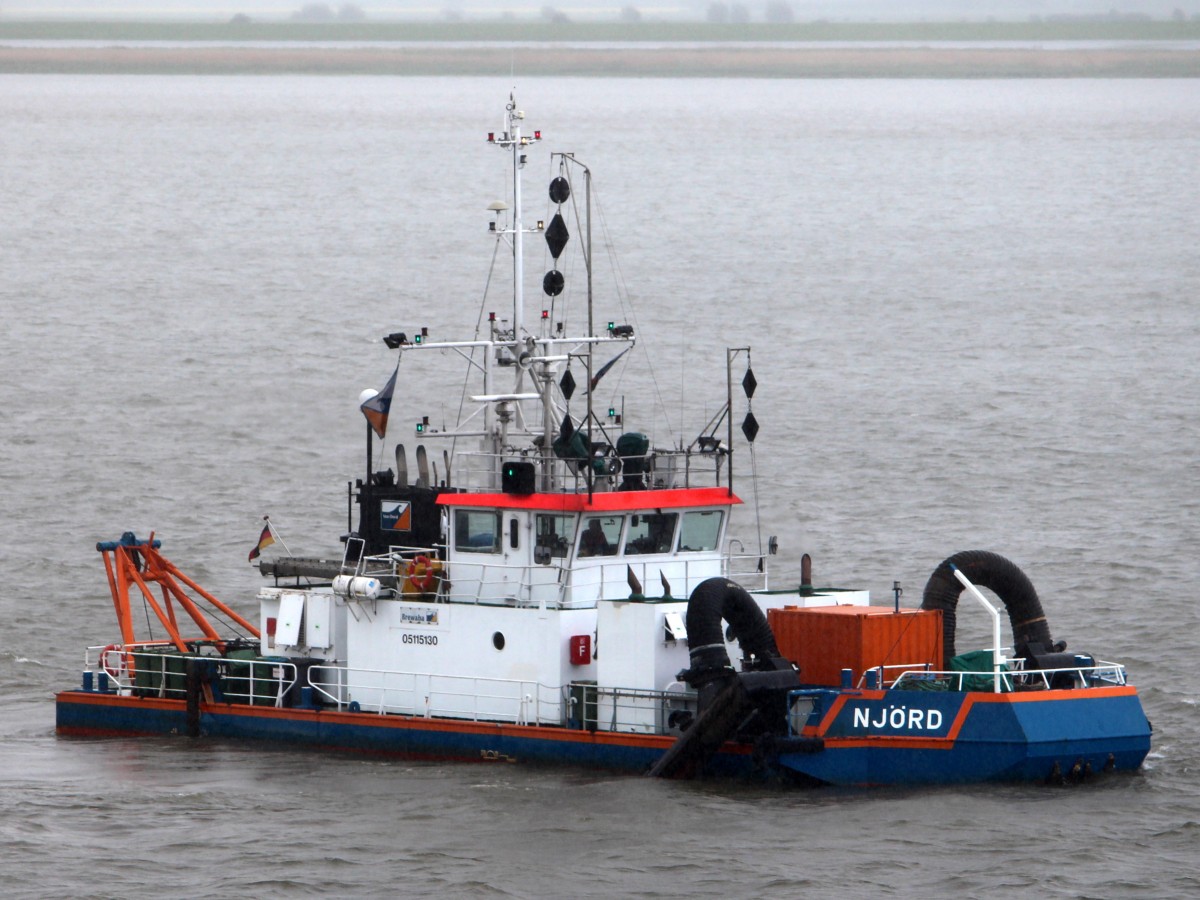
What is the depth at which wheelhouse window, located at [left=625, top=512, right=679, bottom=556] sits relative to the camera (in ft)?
91.6

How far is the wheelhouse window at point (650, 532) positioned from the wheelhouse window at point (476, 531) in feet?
5.50

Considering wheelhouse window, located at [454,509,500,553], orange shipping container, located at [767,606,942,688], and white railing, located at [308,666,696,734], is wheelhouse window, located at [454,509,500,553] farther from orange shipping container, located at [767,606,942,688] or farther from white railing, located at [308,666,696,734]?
orange shipping container, located at [767,606,942,688]

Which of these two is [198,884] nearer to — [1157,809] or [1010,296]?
[1157,809]

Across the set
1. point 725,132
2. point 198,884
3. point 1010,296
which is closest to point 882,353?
point 1010,296

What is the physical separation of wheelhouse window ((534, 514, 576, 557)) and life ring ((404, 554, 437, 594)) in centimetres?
154

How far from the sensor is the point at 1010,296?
73.0 metres

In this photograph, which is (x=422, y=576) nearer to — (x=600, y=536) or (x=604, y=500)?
(x=600, y=536)

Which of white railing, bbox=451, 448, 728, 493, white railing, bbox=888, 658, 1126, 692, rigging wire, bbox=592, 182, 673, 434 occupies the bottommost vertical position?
white railing, bbox=888, 658, 1126, 692

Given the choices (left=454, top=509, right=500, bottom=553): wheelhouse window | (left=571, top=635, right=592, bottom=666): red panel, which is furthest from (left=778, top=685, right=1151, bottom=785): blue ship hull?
(left=454, top=509, right=500, bottom=553): wheelhouse window

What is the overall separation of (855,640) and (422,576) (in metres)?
5.79

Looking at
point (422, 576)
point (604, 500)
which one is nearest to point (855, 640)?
point (604, 500)

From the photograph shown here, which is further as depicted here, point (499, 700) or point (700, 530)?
point (700, 530)

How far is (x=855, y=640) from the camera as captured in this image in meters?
25.8

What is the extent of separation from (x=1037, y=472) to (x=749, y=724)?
2374 centimetres
